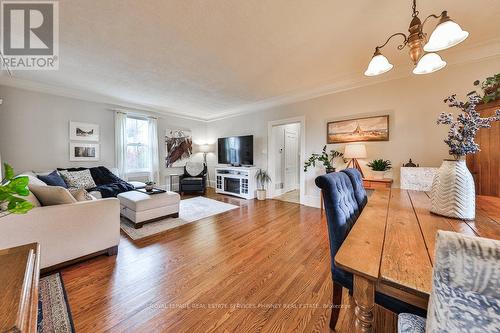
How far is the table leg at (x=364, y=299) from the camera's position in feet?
2.24

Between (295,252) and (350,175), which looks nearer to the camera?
(350,175)

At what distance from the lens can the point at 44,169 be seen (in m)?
3.56

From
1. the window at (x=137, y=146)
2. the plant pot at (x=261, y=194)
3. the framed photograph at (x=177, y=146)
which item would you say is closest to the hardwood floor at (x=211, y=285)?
the plant pot at (x=261, y=194)

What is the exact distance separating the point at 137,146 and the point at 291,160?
169 inches

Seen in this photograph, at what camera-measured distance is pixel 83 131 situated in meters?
3.96

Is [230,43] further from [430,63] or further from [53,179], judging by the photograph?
[53,179]

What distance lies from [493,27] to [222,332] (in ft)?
12.9

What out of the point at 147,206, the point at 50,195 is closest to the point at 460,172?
the point at 50,195

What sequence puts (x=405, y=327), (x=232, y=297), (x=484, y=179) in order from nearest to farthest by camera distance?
1. (x=405, y=327)
2. (x=232, y=297)
3. (x=484, y=179)

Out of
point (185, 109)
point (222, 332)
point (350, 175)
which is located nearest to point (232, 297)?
point (222, 332)

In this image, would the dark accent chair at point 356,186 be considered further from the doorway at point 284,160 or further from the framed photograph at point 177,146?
the framed photograph at point 177,146

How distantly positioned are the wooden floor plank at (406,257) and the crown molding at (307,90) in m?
2.85

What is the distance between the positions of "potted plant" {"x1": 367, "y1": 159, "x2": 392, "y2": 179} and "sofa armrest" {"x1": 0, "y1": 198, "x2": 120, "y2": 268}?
3704 mm

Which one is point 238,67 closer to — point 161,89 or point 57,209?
point 161,89
